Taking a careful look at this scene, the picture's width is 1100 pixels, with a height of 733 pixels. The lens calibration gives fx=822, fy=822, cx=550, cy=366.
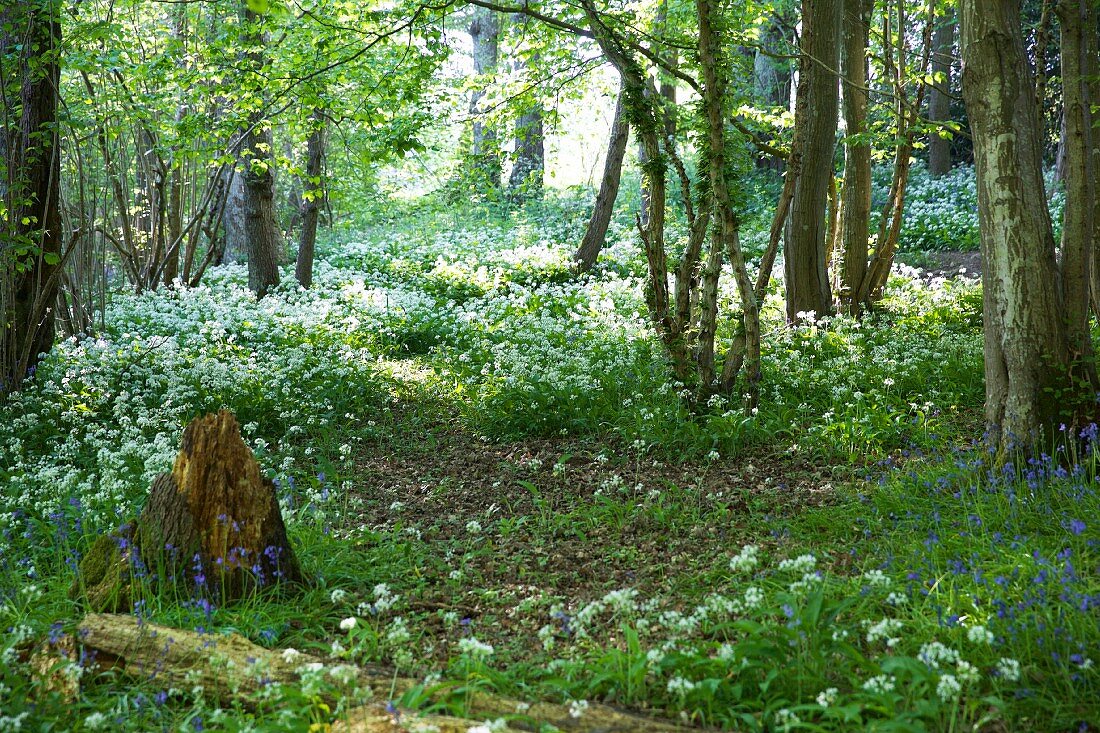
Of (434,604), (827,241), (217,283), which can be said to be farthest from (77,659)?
(217,283)

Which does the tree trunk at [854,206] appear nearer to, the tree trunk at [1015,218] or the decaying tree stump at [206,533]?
the tree trunk at [1015,218]

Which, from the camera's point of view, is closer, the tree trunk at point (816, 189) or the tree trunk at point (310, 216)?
the tree trunk at point (816, 189)

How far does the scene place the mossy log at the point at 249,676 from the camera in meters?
2.57

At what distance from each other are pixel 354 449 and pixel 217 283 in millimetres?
7481

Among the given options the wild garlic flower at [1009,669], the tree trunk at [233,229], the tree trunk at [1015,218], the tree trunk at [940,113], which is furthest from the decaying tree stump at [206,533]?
the tree trunk at [940,113]

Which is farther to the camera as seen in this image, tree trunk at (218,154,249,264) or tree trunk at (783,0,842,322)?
tree trunk at (218,154,249,264)

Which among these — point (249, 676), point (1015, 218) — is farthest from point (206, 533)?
point (1015, 218)

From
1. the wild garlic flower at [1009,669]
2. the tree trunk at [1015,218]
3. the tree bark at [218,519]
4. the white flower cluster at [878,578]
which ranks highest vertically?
the tree trunk at [1015,218]

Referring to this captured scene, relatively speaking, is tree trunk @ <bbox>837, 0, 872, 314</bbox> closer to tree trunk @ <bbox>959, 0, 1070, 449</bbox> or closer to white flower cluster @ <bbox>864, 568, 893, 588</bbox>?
tree trunk @ <bbox>959, 0, 1070, 449</bbox>

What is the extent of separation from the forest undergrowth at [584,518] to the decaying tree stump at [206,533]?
0.44 ft

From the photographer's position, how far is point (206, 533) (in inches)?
149

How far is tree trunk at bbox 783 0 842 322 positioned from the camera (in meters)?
8.31

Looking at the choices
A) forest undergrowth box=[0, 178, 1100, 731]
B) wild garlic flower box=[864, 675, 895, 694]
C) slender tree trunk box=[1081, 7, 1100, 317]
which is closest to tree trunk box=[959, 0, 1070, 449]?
forest undergrowth box=[0, 178, 1100, 731]

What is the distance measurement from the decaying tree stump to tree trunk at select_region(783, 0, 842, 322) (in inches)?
243
